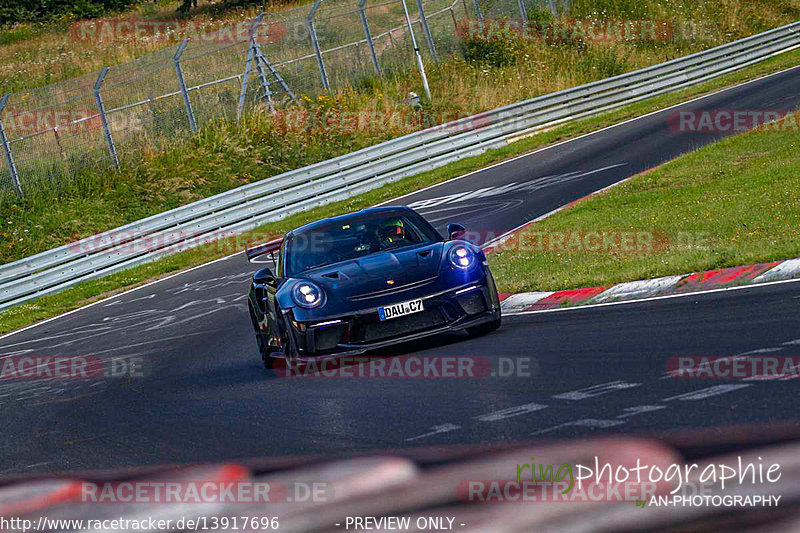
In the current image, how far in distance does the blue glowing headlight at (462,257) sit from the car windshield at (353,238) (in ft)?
2.42

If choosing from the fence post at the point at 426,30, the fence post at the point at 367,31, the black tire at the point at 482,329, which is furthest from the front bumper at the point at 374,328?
the fence post at the point at 426,30

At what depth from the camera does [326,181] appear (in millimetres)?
26375

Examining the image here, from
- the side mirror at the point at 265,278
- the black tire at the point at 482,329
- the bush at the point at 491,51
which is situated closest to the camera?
the black tire at the point at 482,329

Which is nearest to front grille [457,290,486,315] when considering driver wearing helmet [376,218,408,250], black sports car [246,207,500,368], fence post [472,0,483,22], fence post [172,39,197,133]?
black sports car [246,207,500,368]

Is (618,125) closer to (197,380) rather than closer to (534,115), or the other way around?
(534,115)

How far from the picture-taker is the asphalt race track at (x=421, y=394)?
18.9 feet

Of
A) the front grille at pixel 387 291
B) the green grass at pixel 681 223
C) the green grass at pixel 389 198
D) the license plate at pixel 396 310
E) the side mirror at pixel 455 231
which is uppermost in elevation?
the side mirror at pixel 455 231

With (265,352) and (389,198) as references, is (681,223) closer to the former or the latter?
(265,352)

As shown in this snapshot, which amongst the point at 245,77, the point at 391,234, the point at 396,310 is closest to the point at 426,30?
the point at 245,77

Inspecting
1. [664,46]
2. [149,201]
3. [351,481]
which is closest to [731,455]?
[351,481]

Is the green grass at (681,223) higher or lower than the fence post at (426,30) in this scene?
lower

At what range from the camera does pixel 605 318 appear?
9.25 m

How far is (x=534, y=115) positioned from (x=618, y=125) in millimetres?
2738

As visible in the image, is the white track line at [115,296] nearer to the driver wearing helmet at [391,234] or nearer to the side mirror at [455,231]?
the driver wearing helmet at [391,234]
